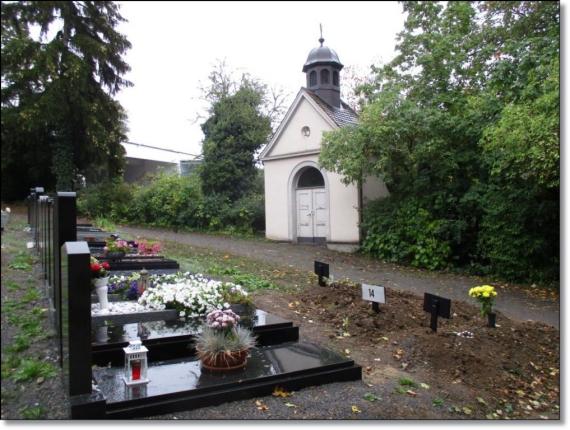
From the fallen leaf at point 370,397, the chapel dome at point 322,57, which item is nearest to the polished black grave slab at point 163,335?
the fallen leaf at point 370,397

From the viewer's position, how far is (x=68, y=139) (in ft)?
10.1

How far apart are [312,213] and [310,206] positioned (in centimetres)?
22

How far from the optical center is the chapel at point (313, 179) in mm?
13352

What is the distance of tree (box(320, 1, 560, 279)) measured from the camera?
785 cm

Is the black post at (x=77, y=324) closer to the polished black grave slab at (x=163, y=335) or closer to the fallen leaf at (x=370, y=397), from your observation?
the polished black grave slab at (x=163, y=335)

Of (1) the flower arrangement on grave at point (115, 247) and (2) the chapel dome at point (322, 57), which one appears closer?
(1) the flower arrangement on grave at point (115, 247)

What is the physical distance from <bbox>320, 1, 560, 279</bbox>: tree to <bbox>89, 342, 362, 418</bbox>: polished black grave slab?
203 inches

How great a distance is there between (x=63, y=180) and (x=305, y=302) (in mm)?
4011

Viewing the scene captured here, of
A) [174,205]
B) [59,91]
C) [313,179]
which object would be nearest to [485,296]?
[59,91]

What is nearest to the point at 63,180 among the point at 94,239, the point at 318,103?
the point at 94,239

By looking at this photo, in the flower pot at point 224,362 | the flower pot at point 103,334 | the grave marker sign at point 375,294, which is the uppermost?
the grave marker sign at point 375,294

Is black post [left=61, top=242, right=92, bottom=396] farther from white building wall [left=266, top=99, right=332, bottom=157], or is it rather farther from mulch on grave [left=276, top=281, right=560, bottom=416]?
white building wall [left=266, top=99, right=332, bottom=157]

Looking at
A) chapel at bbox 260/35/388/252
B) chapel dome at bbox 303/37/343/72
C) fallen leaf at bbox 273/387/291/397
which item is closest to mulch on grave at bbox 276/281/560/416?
fallen leaf at bbox 273/387/291/397

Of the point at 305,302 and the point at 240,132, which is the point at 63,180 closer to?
the point at 305,302
